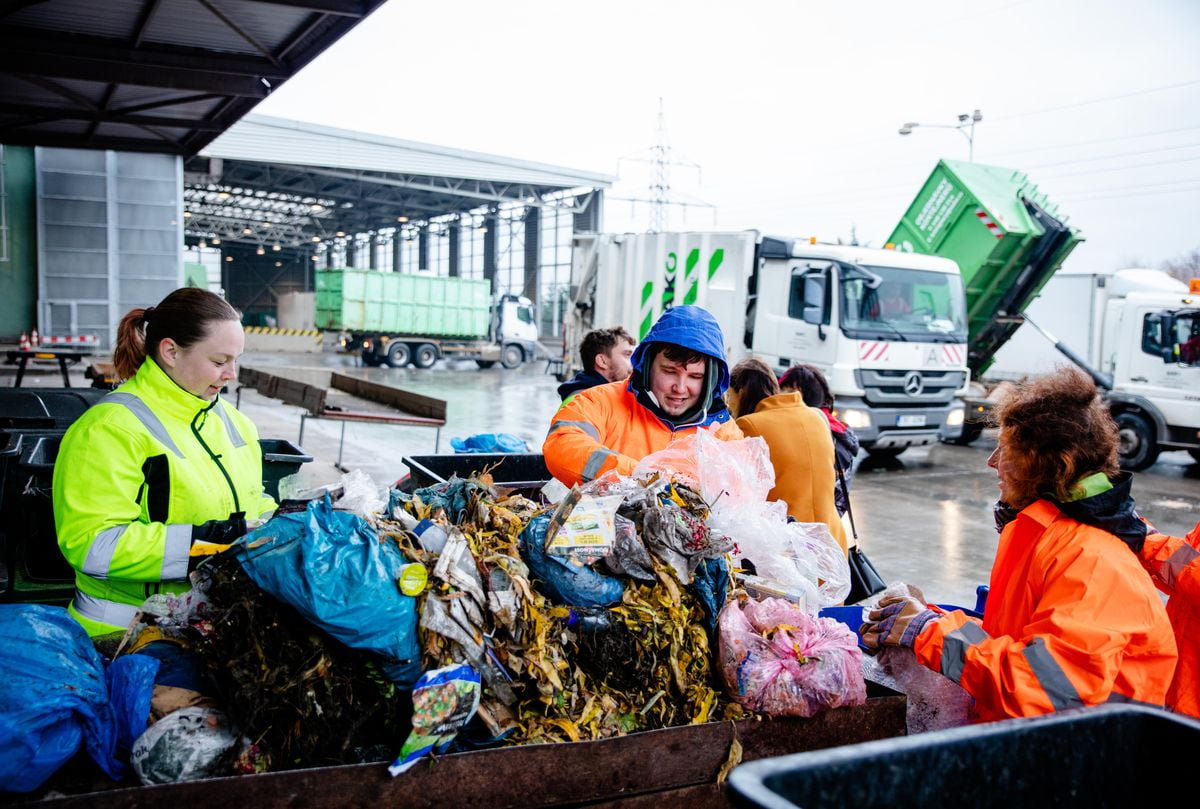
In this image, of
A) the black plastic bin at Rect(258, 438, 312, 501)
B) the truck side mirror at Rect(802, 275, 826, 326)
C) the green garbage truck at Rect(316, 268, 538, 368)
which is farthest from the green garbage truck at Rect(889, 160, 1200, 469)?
Answer: the green garbage truck at Rect(316, 268, 538, 368)

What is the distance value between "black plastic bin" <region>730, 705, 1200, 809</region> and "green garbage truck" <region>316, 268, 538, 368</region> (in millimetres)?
27612

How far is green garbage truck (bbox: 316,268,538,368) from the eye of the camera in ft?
90.7

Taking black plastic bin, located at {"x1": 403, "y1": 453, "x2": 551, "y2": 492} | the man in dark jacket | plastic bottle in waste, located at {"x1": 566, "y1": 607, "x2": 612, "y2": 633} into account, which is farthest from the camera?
the man in dark jacket

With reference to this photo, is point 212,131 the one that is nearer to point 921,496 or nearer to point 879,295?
point 879,295

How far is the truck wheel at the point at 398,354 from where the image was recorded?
27.8m

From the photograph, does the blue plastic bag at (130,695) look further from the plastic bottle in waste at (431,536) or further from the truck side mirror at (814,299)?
the truck side mirror at (814,299)

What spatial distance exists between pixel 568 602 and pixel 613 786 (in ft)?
1.36

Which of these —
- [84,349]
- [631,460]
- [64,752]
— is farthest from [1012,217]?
[84,349]

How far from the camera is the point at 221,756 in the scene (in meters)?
1.68

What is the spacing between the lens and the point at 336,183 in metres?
36.2

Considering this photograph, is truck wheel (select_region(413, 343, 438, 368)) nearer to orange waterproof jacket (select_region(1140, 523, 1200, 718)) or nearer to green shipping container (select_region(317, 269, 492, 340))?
green shipping container (select_region(317, 269, 492, 340))

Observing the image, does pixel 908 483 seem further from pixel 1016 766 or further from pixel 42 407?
pixel 1016 766

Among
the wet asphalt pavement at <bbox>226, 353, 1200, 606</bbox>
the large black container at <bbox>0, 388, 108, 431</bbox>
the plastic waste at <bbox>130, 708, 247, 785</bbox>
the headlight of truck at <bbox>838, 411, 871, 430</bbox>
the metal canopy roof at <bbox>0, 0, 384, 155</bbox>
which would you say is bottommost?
the wet asphalt pavement at <bbox>226, 353, 1200, 606</bbox>

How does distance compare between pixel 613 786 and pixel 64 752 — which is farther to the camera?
pixel 613 786
